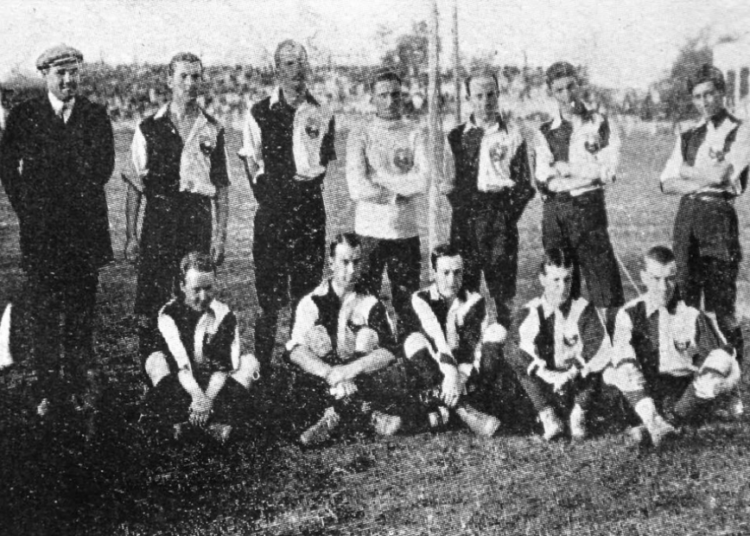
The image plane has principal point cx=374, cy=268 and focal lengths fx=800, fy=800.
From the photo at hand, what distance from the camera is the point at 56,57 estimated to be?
309cm

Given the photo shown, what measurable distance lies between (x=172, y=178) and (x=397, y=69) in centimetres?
99

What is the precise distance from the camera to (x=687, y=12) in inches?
128

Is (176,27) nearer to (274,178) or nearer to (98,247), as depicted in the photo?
(274,178)

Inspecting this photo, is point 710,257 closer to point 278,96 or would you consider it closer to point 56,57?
point 278,96

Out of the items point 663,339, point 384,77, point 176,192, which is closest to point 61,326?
point 176,192

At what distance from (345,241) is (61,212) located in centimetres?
111

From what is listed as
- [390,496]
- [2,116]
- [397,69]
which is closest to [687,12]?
[397,69]

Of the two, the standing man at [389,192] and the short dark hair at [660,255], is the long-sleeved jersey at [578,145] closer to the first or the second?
the short dark hair at [660,255]

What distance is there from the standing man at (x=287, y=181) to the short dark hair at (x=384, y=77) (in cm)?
22

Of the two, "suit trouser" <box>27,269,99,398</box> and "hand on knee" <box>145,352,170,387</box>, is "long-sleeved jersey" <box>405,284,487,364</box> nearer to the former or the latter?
"hand on knee" <box>145,352,170,387</box>

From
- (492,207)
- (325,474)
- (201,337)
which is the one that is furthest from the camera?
(492,207)

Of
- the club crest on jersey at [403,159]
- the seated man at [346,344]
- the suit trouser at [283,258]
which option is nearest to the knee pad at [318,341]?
the seated man at [346,344]

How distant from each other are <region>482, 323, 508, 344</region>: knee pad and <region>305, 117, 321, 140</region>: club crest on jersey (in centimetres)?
104

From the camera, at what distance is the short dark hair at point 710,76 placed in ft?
10.6
